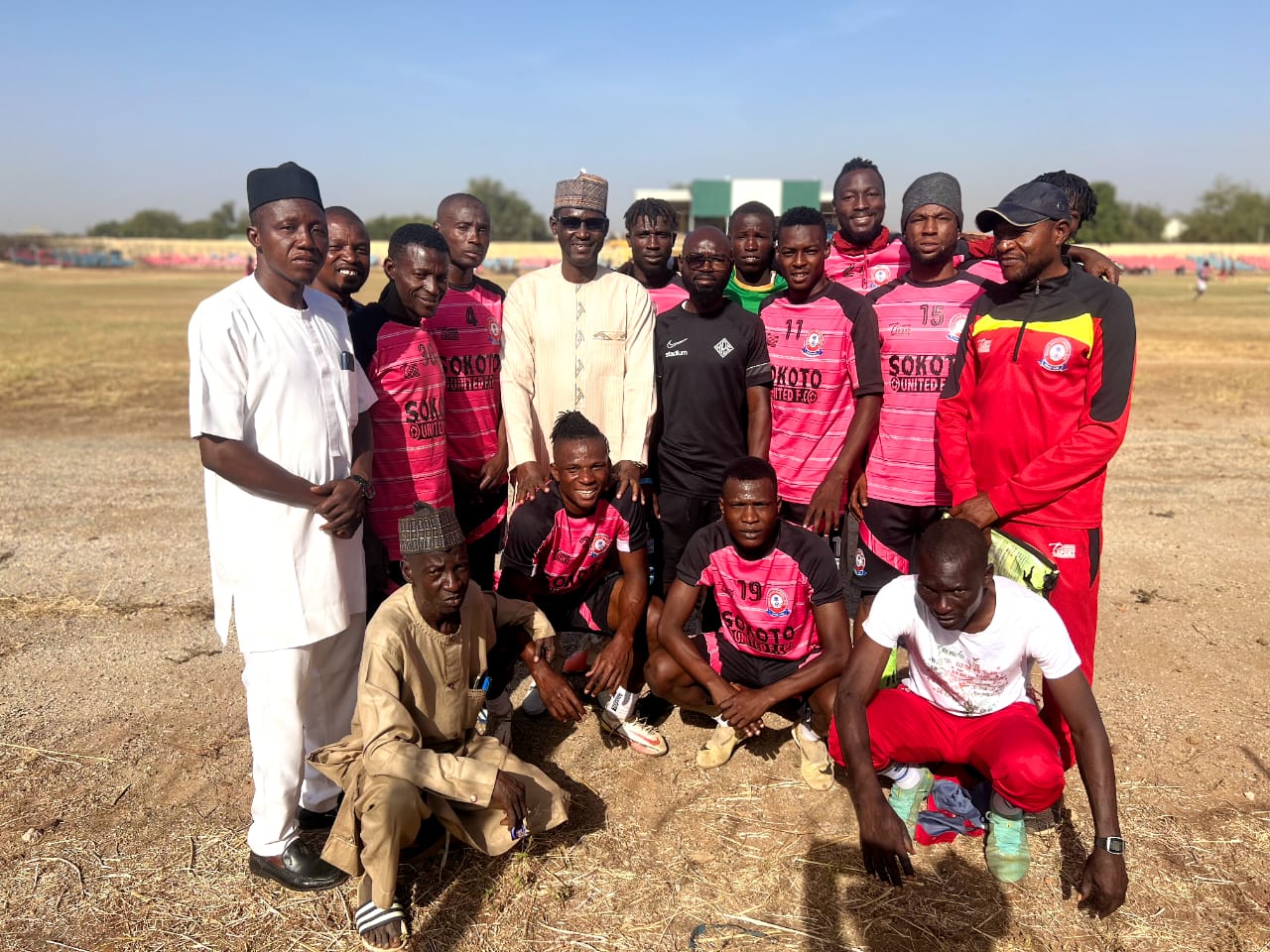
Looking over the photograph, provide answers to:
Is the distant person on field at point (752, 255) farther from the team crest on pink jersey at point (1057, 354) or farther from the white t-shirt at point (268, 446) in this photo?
the white t-shirt at point (268, 446)

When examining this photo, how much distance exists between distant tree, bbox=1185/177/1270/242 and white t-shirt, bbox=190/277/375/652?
10845 centimetres

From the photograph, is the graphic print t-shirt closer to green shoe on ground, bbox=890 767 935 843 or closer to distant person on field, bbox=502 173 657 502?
distant person on field, bbox=502 173 657 502

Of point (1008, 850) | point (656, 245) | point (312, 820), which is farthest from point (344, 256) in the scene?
point (1008, 850)

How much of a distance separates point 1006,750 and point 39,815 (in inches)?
161

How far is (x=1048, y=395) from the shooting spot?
386 cm

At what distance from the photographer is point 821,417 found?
4.76 meters

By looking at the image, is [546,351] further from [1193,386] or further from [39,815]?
[1193,386]

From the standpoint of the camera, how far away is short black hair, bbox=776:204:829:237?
15.2 ft

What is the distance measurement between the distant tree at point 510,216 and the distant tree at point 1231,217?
7080 centimetres

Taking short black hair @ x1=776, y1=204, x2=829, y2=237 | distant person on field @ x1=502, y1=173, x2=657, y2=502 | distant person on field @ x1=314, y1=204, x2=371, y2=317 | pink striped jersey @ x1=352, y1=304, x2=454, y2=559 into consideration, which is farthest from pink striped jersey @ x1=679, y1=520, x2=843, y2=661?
distant person on field @ x1=314, y1=204, x2=371, y2=317

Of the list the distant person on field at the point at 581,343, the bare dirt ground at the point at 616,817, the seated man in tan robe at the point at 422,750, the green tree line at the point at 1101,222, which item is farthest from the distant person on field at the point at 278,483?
the green tree line at the point at 1101,222

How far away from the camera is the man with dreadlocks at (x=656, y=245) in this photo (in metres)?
5.33

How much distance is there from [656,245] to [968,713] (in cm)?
315

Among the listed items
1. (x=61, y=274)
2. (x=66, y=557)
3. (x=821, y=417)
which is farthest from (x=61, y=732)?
(x=61, y=274)
